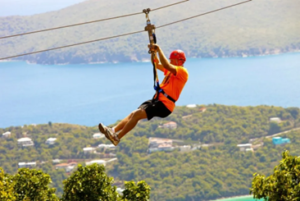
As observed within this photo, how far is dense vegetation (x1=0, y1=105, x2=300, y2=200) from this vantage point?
78.2 m

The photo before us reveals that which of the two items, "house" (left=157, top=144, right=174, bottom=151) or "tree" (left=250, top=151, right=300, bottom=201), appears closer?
"tree" (left=250, top=151, right=300, bottom=201)

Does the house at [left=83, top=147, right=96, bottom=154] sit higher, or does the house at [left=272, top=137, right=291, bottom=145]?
the house at [left=83, top=147, right=96, bottom=154]

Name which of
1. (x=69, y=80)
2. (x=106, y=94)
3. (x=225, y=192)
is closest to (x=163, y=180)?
(x=225, y=192)

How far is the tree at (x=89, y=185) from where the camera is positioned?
15281mm

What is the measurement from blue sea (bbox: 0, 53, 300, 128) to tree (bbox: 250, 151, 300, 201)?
121 meters

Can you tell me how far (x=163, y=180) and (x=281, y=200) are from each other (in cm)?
6887

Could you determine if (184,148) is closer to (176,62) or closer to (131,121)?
(176,62)

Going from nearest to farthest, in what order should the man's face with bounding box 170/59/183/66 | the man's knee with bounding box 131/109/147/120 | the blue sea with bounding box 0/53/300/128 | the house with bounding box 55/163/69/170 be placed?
the man's knee with bounding box 131/109/147/120 < the man's face with bounding box 170/59/183/66 < the house with bounding box 55/163/69/170 < the blue sea with bounding box 0/53/300/128

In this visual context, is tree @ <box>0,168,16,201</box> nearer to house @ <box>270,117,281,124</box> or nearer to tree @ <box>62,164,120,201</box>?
tree @ <box>62,164,120,201</box>

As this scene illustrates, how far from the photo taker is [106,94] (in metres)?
159

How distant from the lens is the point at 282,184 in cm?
1155

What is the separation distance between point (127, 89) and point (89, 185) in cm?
14435

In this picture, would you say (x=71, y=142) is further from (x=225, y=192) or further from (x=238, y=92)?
(x=238, y=92)

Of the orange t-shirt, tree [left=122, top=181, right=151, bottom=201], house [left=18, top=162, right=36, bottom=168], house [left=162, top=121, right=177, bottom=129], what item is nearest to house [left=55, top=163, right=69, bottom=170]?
house [left=18, top=162, right=36, bottom=168]
